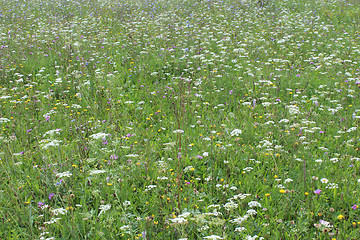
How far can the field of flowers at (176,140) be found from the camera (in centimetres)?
259

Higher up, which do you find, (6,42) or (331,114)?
(6,42)

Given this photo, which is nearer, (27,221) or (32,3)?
(27,221)

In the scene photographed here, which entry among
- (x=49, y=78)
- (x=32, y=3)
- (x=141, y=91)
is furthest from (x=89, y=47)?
(x=32, y=3)

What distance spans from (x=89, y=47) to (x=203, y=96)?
414 cm

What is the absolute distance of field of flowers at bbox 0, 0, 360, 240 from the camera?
2.59 m

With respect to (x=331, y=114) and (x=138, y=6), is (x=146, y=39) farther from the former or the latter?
(x=138, y=6)

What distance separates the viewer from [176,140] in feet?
11.3

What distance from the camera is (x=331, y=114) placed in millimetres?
4457

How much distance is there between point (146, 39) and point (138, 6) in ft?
21.5

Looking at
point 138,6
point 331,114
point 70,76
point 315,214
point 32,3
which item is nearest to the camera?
point 315,214

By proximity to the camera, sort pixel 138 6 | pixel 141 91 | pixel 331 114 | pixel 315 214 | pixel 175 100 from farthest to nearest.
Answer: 1. pixel 138 6
2. pixel 141 91
3. pixel 175 100
4. pixel 331 114
5. pixel 315 214

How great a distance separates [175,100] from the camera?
5000 mm

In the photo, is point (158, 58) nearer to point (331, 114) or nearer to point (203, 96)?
point (203, 96)

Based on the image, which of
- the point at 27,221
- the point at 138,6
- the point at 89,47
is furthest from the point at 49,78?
the point at 138,6
